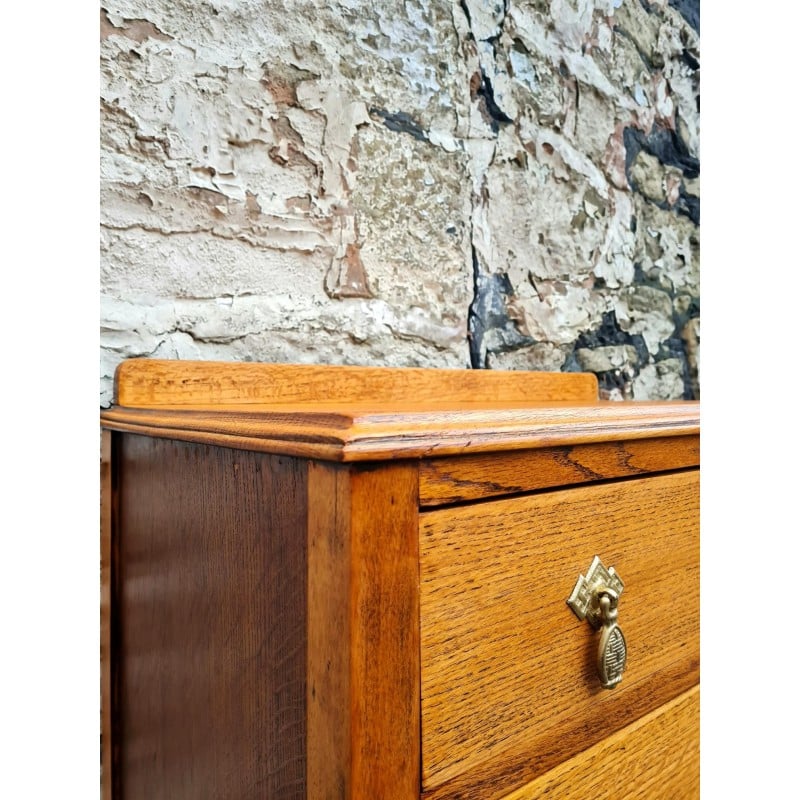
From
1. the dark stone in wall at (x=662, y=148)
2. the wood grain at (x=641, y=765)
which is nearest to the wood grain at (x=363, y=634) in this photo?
the wood grain at (x=641, y=765)

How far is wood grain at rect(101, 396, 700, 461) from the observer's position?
438mm

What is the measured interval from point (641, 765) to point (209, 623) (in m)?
0.44

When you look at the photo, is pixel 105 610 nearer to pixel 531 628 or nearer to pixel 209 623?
pixel 209 623

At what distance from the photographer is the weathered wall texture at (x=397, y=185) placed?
36.2 inches

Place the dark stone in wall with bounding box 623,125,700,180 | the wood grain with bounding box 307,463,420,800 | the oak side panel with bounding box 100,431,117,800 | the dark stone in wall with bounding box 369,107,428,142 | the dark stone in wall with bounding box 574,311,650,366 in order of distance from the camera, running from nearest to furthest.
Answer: the wood grain with bounding box 307,463,420,800, the oak side panel with bounding box 100,431,117,800, the dark stone in wall with bounding box 369,107,428,142, the dark stone in wall with bounding box 574,311,650,366, the dark stone in wall with bounding box 623,125,700,180

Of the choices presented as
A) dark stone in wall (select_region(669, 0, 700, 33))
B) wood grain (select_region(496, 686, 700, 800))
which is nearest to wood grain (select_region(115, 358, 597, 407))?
wood grain (select_region(496, 686, 700, 800))

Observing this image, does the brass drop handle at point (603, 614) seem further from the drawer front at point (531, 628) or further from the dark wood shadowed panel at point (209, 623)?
the dark wood shadowed panel at point (209, 623)

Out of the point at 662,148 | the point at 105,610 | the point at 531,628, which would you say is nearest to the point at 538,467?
the point at 531,628

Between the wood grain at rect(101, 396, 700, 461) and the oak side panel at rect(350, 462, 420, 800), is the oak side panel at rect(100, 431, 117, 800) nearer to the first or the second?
the wood grain at rect(101, 396, 700, 461)

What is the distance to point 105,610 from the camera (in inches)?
34.4

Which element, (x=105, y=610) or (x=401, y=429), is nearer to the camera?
(x=401, y=429)

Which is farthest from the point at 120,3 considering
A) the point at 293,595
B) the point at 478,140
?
the point at 293,595

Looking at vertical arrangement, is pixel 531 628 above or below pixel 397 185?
below
